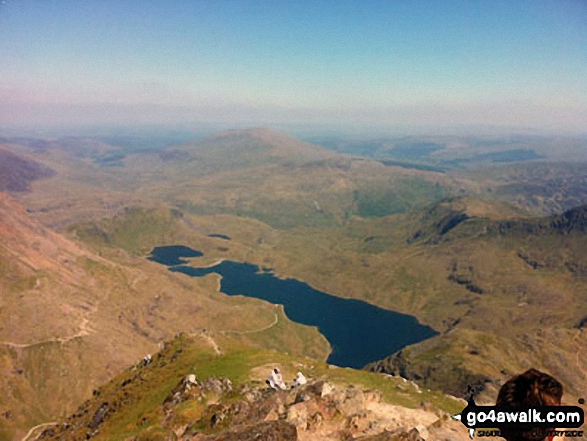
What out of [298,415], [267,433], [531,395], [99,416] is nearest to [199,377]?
[99,416]

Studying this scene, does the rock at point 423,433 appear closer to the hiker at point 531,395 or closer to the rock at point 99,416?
the hiker at point 531,395

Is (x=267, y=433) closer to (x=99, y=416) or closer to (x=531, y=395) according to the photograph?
(x=531, y=395)

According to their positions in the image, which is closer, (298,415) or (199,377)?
(298,415)

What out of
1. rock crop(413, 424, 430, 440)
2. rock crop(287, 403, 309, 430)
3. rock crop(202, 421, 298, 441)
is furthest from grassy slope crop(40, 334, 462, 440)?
rock crop(413, 424, 430, 440)

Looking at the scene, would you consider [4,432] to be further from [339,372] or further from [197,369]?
[339,372]

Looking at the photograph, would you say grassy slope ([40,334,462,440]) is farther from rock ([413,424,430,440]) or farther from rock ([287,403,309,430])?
rock ([413,424,430,440])

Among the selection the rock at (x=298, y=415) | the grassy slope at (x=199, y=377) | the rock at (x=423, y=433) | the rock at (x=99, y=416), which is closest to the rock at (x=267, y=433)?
the rock at (x=298, y=415)

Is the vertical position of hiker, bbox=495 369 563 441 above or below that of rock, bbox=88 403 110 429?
above

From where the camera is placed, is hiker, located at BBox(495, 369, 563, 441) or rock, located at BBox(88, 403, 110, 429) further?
rock, located at BBox(88, 403, 110, 429)

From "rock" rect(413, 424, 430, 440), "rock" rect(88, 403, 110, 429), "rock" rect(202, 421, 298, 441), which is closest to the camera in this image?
"rock" rect(202, 421, 298, 441)

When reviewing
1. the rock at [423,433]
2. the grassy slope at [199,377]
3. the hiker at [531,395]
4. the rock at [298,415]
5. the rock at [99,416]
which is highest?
the hiker at [531,395]

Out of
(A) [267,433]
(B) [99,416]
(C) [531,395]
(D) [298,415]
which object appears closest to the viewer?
(C) [531,395]

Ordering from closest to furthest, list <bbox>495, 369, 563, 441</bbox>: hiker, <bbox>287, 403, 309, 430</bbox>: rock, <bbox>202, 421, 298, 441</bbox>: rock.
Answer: <bbox>495, 369, 563, 441</bbox>: hiker → <bbox>202, 421, 298, 441</bbox>: rock → <bbox>287, 403, 309, 430</bbox>: rock
